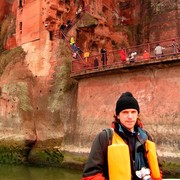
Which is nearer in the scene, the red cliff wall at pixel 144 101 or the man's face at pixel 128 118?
the man's face at pixel 128 118

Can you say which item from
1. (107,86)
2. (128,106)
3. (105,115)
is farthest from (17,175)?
(128,106)

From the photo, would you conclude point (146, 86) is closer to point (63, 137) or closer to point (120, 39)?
point (63, 137)

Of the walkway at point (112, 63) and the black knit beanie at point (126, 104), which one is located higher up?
the walkway at point (112, 63)

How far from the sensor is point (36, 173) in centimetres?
1565

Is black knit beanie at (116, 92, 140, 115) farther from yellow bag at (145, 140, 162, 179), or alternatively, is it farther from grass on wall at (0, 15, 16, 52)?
grass on wall at (0, 15, 16, 52)

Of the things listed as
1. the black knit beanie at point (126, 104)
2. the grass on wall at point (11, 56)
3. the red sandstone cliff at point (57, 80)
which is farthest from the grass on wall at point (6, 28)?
the black knit beanie at point (126, 104)

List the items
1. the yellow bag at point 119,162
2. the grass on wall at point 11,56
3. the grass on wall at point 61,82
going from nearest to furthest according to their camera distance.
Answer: the yellow bag at point 119,162 < the grass on wall at point 61,82 < the grass on wall at point 11,56

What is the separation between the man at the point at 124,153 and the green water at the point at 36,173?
11326mm

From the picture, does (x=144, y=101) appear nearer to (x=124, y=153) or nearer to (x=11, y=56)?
(x=124, y=153)

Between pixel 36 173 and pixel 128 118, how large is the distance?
13.5 m

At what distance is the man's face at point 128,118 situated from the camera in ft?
10.6

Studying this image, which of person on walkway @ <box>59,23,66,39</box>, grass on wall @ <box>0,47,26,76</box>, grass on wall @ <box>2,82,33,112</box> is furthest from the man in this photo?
grass on wall @ <box>0,47,26,76</box>

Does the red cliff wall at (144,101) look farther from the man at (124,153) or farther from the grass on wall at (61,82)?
the man at (124,153)

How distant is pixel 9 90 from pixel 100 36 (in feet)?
28.5
